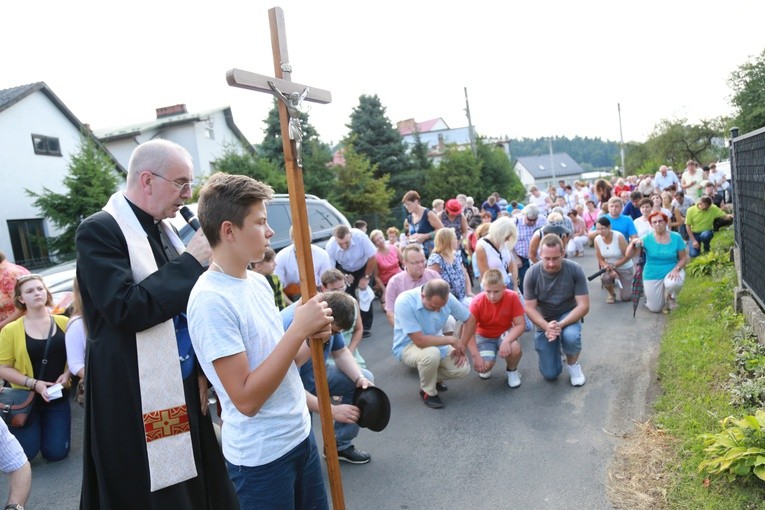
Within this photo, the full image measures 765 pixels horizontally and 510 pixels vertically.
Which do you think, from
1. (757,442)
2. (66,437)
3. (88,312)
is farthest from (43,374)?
(757,442)

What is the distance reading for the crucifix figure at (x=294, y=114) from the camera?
2.23 m

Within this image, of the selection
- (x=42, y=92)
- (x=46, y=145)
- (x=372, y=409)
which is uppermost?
(x=42, y=92)

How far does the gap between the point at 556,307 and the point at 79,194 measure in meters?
16.2

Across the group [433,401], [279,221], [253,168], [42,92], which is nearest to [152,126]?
[42,92]

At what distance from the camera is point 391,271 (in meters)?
9.94

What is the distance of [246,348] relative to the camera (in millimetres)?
2053

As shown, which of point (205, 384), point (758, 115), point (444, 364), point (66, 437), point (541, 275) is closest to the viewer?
point (205, 384)

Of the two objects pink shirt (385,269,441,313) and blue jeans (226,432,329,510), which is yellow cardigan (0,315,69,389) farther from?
blue jeans (226,432,329,510)

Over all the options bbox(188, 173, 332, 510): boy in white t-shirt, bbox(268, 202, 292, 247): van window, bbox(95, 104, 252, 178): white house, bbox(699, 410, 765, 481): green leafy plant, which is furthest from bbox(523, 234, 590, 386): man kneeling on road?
bbox(95, 104, 252, 178): white house

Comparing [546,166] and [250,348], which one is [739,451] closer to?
[250,348]

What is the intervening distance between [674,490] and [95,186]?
17.9 meters

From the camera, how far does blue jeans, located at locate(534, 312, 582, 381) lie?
19.6 feet

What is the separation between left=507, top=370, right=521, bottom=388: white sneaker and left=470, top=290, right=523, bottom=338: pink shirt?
18.1 inches

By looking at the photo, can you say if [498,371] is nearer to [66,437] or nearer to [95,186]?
[66,437]
